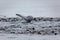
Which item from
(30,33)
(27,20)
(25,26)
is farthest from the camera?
(27,20)

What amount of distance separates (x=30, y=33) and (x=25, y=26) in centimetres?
15

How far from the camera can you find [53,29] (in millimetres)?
1541

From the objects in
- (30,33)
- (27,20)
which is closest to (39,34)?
(30,33)

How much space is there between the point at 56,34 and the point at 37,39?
0.57ft

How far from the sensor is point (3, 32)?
1515 mm

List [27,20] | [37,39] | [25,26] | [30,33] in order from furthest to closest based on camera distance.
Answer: [27,20] < [25,26] < [30,33] < [37,39]

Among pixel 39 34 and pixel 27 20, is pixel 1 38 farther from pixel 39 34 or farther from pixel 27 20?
pixel 27 20

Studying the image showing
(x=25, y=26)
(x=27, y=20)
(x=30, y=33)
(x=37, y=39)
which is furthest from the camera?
(x=27, y=20)

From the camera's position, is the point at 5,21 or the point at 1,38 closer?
the point at 1,38

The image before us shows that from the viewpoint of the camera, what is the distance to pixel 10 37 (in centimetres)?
143

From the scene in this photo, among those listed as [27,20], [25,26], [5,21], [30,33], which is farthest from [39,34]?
[5,21]

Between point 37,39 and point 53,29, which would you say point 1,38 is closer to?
point 37,39

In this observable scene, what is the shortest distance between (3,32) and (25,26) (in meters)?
0.19

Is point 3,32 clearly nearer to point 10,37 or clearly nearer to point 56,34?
point 10,37
